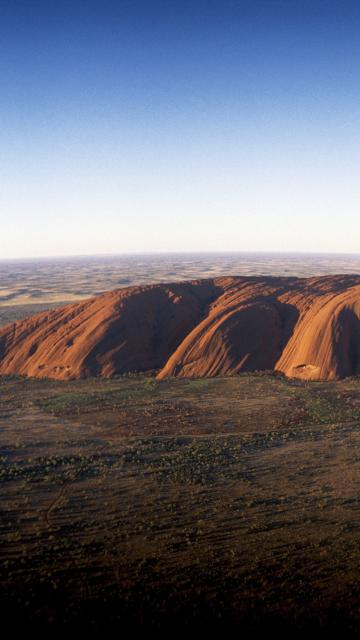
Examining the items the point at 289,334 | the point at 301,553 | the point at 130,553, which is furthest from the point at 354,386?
the point at 130,553

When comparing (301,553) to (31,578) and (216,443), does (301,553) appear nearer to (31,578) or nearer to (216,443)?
(31,578)

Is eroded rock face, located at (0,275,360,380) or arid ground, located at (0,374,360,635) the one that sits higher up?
eroded rock face, located at (0,275,360,380)

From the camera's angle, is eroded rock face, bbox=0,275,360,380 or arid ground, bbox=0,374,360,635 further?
eroded rock face, bbox=0,275,360,380

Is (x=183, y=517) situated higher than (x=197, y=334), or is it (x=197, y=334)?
(x=197, y=334)

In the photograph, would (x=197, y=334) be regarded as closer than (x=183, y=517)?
No
